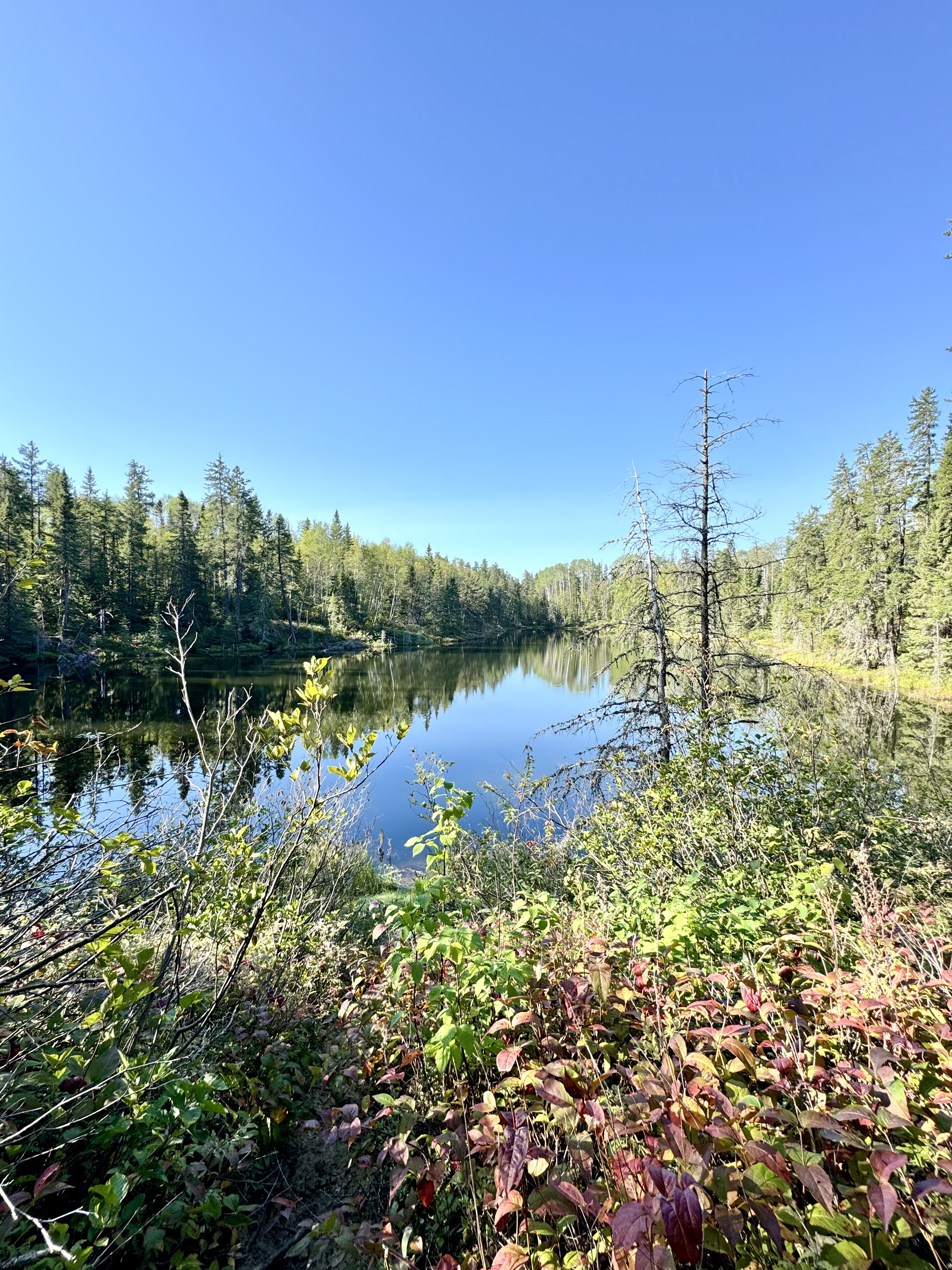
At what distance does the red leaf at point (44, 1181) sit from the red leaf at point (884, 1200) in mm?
2246

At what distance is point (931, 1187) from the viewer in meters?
1.22

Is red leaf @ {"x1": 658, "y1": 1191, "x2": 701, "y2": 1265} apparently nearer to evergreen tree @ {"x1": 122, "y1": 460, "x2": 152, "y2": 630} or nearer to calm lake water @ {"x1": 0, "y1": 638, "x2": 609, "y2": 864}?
calm lake water @ {"x1": 0, "y1": 638, "x2": 609, "y2": 864}

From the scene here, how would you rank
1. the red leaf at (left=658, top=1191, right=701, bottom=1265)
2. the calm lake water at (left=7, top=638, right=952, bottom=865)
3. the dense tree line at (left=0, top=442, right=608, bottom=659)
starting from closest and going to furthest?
the red leaf at (left=658, top=1191, right=701, bottom=1265) → the calm lake water at (left=7, top=638, right=952, bottom=865) → the dense tree line at (left=0, top=442, right=608, bottom=659)

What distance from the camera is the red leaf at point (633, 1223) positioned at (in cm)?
114


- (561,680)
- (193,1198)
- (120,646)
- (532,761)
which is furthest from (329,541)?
(193,1198)

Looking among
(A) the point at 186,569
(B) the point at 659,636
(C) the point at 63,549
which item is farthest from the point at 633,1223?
(A) the point at 186,569

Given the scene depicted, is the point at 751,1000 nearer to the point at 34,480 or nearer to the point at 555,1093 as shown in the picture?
the point at 555,1093

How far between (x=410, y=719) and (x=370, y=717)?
56.9 feet

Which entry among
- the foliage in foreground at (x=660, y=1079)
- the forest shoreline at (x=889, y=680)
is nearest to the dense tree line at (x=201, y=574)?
the foliage in foreground at (x=660, y=1079)

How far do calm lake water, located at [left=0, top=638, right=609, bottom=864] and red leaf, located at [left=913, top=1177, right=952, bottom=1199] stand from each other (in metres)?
2.32

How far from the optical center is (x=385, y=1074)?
102 inches

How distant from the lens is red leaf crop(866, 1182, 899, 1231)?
114cm

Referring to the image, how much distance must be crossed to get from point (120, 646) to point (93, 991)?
42353mm

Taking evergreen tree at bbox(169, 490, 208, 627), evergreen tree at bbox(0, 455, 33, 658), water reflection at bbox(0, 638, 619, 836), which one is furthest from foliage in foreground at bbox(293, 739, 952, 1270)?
evergreen tree at bbox(169, 490, 208, 627)
